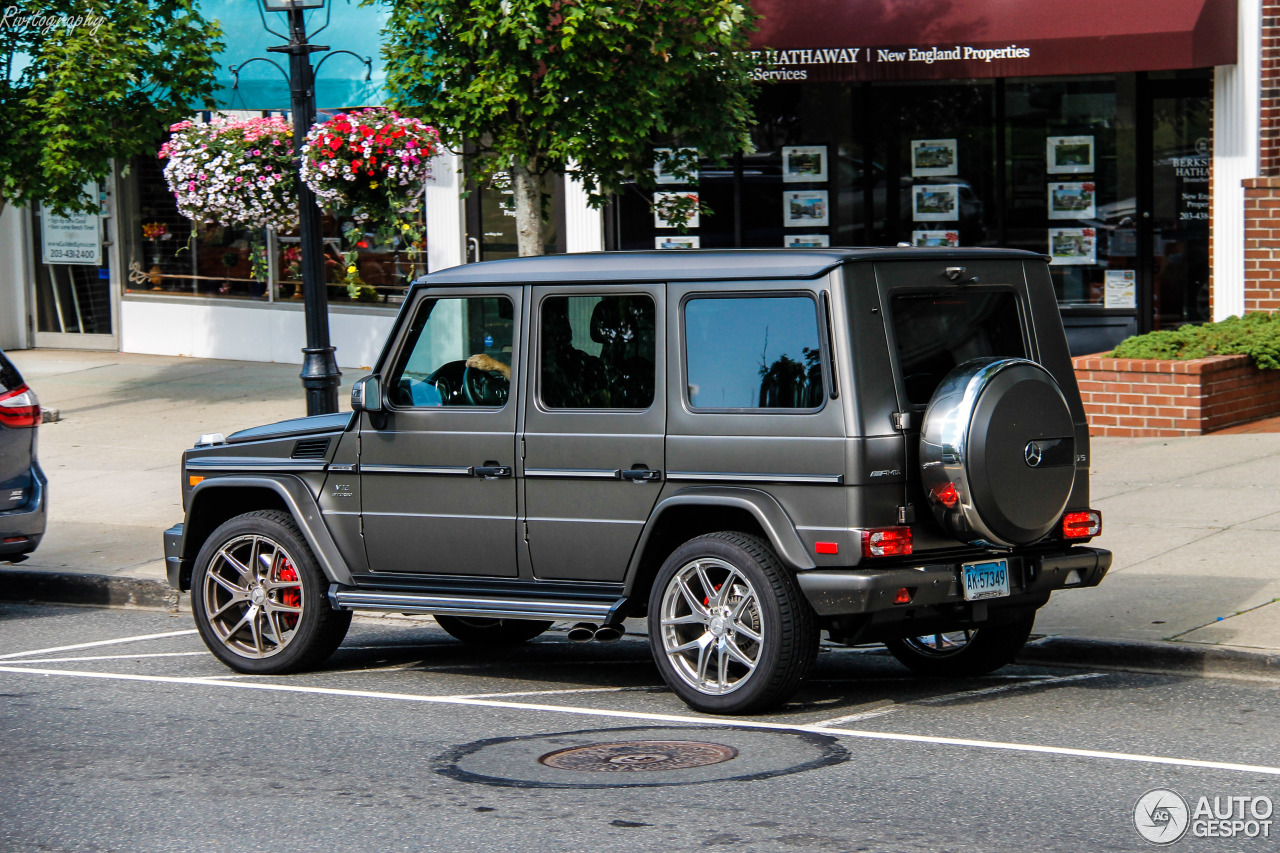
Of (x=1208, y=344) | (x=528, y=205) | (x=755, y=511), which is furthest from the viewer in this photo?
(x=1208, y=344)

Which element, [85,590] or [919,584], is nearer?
[919,584]

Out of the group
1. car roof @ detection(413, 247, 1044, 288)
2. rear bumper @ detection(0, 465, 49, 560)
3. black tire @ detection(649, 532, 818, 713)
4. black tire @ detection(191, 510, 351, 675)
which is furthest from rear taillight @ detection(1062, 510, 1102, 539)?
rear bumper @ detection(0, 465, 49, 560)

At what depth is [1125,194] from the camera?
16.5 m

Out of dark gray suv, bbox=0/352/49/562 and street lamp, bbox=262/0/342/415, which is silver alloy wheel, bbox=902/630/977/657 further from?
dark gray suv, bbox=0/352/49/562

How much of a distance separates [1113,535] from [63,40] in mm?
10414

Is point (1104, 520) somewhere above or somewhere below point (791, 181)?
below

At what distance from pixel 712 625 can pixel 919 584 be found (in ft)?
2.73

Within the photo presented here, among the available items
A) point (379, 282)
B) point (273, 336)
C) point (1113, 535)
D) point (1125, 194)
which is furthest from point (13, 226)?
point (1113, 535)

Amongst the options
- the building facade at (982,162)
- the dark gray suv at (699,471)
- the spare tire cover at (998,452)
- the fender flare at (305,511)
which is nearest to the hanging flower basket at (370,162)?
the building facade at (982,162)

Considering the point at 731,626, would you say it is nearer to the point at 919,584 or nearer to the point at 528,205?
the point at 919,584

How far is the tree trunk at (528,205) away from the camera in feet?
40.5

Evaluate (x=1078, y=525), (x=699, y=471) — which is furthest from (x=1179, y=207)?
(x=699, y=471)

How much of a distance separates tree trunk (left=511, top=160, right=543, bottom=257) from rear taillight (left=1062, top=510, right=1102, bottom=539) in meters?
6.00

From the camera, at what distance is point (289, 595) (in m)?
7.95
